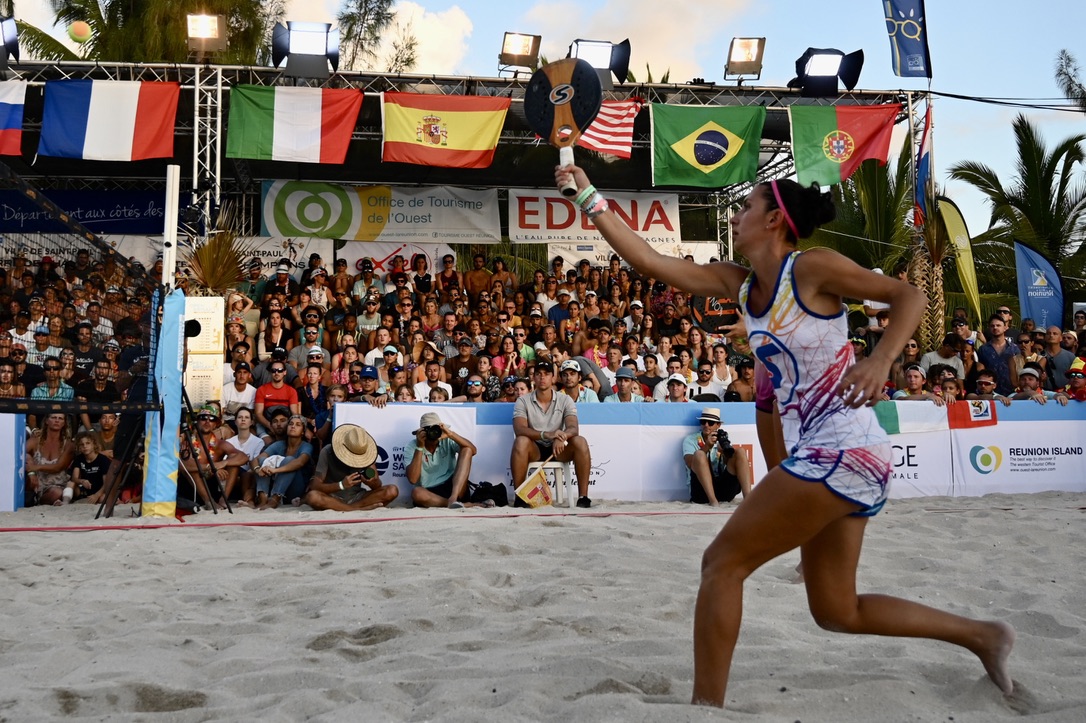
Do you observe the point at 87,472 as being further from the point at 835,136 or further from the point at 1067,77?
the point at 1067,77

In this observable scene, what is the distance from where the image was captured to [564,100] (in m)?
3.82

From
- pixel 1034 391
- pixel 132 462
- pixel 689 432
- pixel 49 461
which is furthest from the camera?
pixel 1034 391

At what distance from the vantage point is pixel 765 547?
2777mm

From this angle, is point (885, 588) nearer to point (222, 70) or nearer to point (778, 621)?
point (778, 621)

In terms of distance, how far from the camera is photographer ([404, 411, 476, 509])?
9.08 meters

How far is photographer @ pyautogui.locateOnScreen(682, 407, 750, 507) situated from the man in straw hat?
2.93 m

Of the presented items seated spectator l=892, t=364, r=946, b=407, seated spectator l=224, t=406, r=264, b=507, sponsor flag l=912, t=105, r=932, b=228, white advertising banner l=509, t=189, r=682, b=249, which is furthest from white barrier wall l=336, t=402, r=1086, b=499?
white advertising banner l=509, t=189, r=682, b=249

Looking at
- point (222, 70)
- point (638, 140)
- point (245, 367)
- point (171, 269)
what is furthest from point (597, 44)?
point (171, 269)

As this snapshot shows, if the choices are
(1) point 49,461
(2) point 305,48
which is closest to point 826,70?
(2) point 305,48

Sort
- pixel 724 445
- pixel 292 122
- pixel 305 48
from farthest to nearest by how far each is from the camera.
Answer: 1. pixel 305 48
2. pixel 292 122
3. pixel 724 445

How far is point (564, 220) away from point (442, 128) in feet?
12.8

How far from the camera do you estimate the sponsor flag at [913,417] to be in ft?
33.0

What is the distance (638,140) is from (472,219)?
3369mm

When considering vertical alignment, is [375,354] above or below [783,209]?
above
